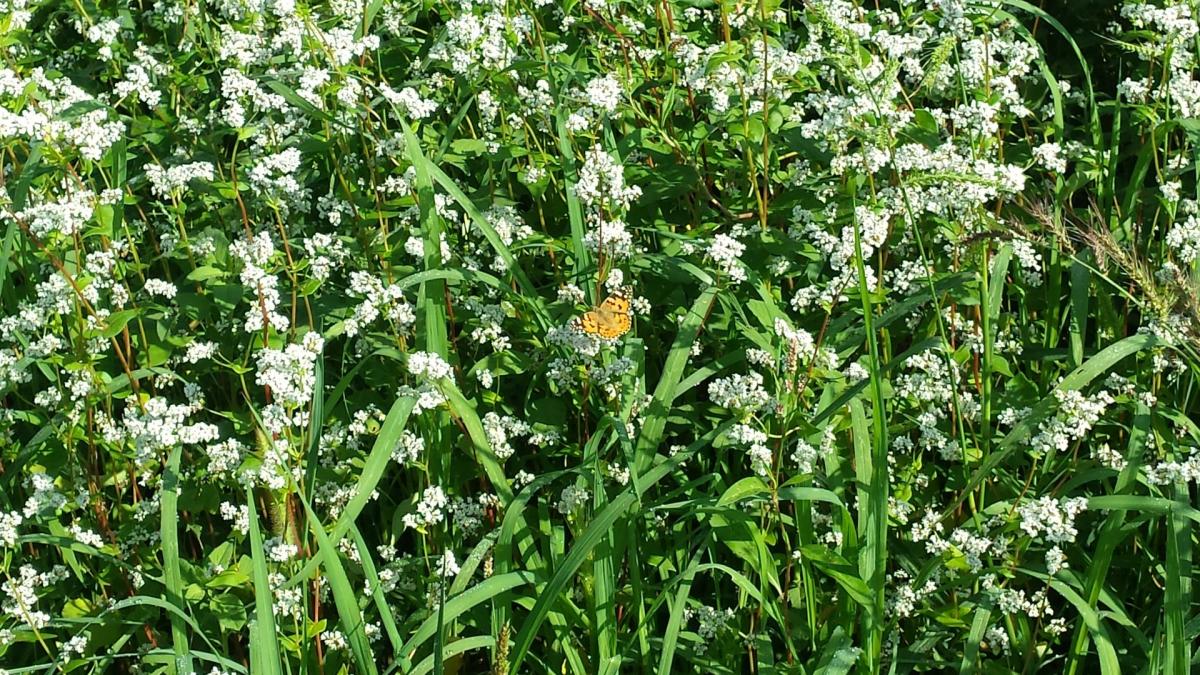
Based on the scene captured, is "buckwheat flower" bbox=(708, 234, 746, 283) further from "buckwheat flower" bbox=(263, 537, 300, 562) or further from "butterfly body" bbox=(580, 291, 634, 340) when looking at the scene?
"buckwheat flower" bbox=(263, 537, 300, 562)

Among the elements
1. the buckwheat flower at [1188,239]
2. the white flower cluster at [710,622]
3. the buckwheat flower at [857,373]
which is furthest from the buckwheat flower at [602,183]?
the buckwheat flower at [1188,239]

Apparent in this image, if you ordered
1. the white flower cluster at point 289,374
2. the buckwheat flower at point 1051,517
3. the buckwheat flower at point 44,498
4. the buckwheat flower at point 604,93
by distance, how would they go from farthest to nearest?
the buckwheat flower at point 604,93
the buckwheat flower at point 44,498
the white flower cluster at point 289,374
the buckwheat flower at point 1051,517

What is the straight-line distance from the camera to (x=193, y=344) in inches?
154

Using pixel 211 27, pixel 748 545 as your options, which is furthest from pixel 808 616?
pixel 211 27

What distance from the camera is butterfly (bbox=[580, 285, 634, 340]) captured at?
143 inches

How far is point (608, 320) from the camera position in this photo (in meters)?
3.64

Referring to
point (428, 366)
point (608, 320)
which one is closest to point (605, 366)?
point (608, 320)

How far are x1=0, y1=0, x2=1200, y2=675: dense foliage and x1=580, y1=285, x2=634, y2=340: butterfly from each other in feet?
0.04

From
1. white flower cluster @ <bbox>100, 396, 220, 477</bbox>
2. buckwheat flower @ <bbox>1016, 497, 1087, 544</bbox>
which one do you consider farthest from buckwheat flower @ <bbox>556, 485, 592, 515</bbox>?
buckwheat flower @ <bbox>1016, 497, 1087, 544</bbox>

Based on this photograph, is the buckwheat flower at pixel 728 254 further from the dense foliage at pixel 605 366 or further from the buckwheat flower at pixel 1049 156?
the buckwheat flower at pixel 1049 156

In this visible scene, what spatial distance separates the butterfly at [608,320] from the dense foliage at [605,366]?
1 cm

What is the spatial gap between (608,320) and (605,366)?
5.8 inches

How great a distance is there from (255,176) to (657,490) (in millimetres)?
1517

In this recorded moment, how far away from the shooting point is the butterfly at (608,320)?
363 cm
